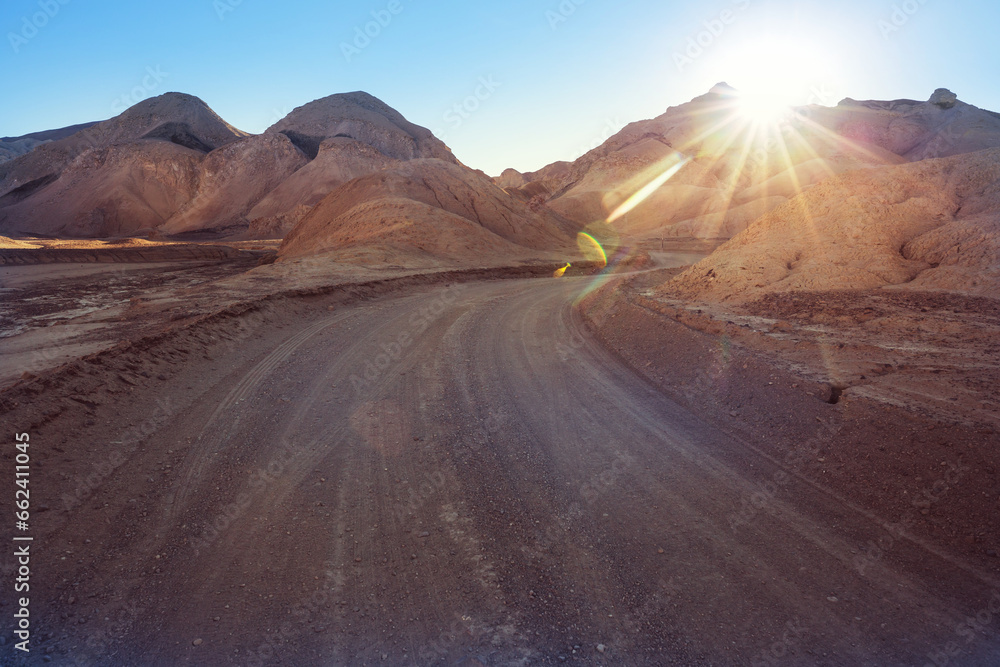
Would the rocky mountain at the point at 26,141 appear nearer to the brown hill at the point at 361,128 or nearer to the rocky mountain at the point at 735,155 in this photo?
the brown hill at the point at 361,128

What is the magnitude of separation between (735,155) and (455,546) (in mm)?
80009

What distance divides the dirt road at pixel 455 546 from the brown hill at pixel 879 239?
249 inches

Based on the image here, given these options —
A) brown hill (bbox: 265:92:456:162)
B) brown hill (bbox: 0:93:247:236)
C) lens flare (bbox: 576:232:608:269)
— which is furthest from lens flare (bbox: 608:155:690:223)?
brown hill (bbox: 0:93:247:236)

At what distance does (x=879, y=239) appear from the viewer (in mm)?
11016

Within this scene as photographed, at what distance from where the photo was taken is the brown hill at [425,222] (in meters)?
27.9

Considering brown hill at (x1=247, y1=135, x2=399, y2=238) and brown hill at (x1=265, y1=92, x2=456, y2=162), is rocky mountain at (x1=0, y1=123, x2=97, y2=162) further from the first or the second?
brown hill at (x1=247, y1=135, x2=399, y2=238)

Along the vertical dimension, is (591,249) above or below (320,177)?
below

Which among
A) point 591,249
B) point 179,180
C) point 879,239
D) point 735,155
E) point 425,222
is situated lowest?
point 879,239

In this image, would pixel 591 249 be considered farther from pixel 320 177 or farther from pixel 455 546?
pixel 320 177

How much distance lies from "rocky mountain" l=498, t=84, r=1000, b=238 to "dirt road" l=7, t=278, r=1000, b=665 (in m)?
44.4

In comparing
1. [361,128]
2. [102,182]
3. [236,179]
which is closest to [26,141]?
[102,182]

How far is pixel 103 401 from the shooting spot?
6.53 meters

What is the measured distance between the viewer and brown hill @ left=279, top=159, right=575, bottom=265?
27.9 metres

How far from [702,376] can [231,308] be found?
32.1ft
